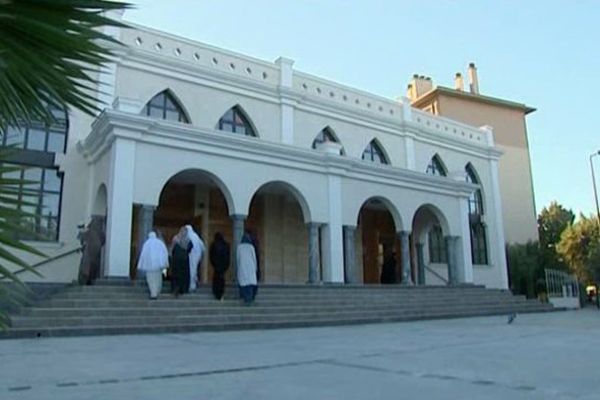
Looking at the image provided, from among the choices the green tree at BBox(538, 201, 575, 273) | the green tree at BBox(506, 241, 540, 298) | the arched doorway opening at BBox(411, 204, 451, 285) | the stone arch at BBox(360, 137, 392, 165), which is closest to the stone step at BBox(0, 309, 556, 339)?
the arched doorway opening at BBox(411, 204, 451, 285)

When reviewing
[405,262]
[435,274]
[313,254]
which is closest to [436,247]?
[435,274]

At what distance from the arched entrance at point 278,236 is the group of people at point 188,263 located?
668 centimetres

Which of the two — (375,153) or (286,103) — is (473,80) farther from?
(286,103)

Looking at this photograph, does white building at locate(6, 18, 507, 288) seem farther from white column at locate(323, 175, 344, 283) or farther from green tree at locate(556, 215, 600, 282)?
green tree at locate(556, 215, 600, 282)

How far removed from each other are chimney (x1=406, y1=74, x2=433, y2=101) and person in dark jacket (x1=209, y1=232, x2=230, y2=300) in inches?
937

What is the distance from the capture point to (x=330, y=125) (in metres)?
20.9

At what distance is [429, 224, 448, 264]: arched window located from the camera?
76.6 ft

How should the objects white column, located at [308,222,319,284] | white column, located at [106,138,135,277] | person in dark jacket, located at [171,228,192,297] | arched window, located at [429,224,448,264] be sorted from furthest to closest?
arched window, located at [429,224,448,264]
white column, located at [308,222,319,284]
white column, located at [106,138,135,277]
person in dark jacket, located at [171,228,192,297]

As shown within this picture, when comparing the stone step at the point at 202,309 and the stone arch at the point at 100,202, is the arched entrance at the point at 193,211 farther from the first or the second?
the stone step at the point at 202,309

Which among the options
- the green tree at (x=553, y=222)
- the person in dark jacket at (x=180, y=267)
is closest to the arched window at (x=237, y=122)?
the person in dark jacket at (x=180, y=267)

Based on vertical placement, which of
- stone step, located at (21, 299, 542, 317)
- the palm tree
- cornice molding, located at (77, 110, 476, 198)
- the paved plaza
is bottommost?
the paved plaza

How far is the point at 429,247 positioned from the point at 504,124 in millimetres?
13983

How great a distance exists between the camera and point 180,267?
11422 mm

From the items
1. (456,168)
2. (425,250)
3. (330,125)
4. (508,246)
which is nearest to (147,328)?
(330,125)
